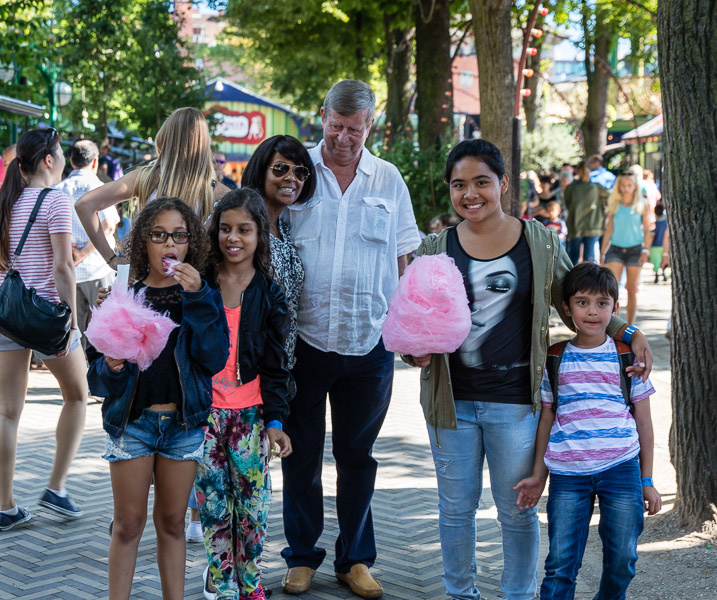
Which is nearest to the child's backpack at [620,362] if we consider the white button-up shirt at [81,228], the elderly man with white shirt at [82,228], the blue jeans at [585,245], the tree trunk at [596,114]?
the elderly man with white shirt at [82,228]

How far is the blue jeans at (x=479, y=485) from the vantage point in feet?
11.7

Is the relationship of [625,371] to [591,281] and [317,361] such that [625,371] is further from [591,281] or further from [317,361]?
[317,361]

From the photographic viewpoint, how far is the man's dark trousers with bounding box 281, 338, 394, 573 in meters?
4.18

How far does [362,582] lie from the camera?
13.9 ft

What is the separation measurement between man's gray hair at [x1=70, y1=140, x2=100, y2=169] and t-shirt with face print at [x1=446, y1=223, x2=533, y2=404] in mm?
5622

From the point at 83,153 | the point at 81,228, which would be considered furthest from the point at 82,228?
the point at 83,153

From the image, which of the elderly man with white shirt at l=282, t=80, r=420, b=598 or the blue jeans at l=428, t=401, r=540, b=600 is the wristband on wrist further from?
the elderly man with white shirt at l=282, t=80, r=420, b=598

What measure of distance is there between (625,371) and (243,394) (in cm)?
149

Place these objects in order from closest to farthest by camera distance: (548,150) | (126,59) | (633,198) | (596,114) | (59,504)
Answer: (59,504) → (633,198) → (126,59) → (596,114) → (548,150)

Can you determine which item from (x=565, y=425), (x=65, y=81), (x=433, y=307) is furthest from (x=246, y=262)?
(x=65, y=81)

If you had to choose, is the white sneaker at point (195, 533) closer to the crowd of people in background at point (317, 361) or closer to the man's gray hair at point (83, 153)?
the crowd of people in background at point (317, 361)

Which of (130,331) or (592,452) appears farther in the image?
(592,452)

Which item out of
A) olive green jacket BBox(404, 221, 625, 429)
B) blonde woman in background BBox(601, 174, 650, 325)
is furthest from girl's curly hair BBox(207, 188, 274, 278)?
blonde woman in background BBox(601, 174, 650, 325)

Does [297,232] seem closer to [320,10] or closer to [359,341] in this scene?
[359,341]
